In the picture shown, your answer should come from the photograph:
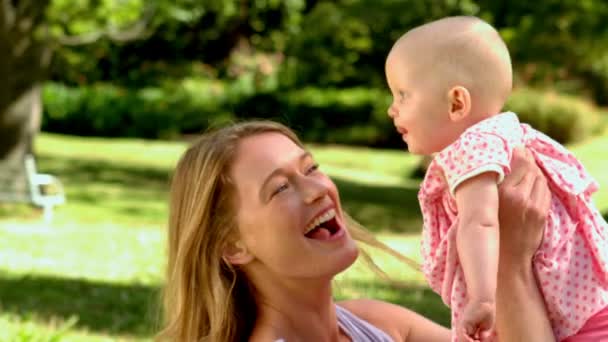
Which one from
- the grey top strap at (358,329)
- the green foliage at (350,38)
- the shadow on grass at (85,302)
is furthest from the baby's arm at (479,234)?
the green foliage at (350,38)

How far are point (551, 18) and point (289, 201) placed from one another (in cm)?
1114

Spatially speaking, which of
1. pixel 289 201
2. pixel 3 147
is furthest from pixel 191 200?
pixel 3 147

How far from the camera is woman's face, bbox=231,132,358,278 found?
2.73 m

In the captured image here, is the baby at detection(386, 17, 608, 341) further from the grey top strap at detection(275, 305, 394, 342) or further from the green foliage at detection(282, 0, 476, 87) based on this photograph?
the green foliage at detection(282, 0, 476, 87)

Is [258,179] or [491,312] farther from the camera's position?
[258,179]

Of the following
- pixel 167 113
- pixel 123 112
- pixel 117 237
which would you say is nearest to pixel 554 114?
pixel 167 113

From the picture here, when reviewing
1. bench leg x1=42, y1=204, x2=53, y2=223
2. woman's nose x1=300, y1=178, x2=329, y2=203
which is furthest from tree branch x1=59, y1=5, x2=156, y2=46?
woman's nose x1=300, y1=178, x2=329, y2=203

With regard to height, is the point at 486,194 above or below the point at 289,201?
above

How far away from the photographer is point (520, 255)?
2402mm

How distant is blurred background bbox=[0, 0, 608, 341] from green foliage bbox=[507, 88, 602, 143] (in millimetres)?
36

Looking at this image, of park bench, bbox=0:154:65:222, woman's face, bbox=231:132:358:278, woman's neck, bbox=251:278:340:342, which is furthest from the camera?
park bench, bbox=0:154:65:222

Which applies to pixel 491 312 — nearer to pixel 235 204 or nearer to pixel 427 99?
pixel 427 99

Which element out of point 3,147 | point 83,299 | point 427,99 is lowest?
point 3,147

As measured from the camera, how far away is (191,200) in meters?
2.92
